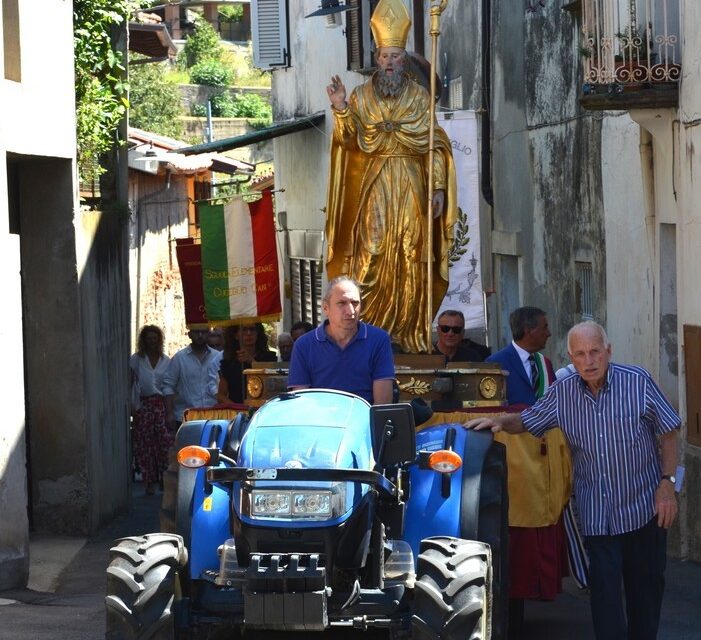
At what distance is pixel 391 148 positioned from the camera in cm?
1117

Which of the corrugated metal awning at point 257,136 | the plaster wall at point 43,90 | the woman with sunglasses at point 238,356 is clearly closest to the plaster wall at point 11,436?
the plaster wall at point 43,90

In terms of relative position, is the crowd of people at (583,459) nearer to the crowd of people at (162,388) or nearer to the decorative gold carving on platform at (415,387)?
the decorative gold carving on platform at (415,387)

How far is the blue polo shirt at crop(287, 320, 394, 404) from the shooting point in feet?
25.8

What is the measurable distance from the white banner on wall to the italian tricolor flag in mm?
2167

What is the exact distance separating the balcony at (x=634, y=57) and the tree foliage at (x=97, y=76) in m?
4.58

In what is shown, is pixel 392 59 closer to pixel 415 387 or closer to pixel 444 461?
pixel 415 387

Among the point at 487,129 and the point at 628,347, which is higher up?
the point at 487,129

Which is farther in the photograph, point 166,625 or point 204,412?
point 204,412

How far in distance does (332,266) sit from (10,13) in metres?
3.46

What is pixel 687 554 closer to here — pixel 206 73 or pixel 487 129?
pixel 487 129

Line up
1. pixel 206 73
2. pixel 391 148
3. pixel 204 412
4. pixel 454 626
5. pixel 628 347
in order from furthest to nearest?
pixel 206 73
pixel 628 347
pixel 391 148
pixel 204 412
pixel 454 626

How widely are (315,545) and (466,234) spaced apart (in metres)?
9.10

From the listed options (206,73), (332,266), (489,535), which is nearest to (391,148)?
(332,266)

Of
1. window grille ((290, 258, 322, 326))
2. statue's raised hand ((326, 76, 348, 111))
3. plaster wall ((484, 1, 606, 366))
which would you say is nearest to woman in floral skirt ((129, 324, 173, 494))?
plaster wall ((484, 1, 606, 366))
